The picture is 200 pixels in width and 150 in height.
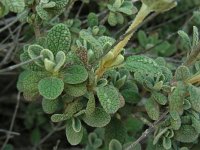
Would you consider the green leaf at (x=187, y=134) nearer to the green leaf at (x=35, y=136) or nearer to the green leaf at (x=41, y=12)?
the green leaf at (x=41, y=12)

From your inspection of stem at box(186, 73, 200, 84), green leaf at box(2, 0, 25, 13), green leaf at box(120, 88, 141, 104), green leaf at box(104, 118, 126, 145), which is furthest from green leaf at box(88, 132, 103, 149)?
green leaf at box(2, 0, 25, 13)

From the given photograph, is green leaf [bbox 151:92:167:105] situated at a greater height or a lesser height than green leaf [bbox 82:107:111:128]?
greater

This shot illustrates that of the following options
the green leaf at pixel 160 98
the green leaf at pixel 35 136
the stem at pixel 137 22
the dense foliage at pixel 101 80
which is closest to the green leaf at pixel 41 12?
the dense foliage at pixel 101 80

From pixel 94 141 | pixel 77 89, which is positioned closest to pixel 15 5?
pixel 77 89

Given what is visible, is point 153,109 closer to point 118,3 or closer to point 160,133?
point 160,133

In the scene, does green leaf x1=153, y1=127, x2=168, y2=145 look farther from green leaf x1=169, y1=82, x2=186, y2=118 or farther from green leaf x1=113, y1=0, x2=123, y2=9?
green leaf x1=113, y1=0, x2=123, y2=9

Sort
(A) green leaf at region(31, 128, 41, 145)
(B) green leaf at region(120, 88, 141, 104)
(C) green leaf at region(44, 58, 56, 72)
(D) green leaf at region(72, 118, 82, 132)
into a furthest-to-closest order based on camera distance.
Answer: (A) green leaf at region(31, 128, 41, 145) → (B) green leaf at region(120, 88, 141, 104) → (D) green leaf at region(72, 118, 82, 132) → (C) green leaf at region(44, 58, 56, 72)

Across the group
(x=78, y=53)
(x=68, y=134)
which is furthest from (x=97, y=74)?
(x=68, y=134)
